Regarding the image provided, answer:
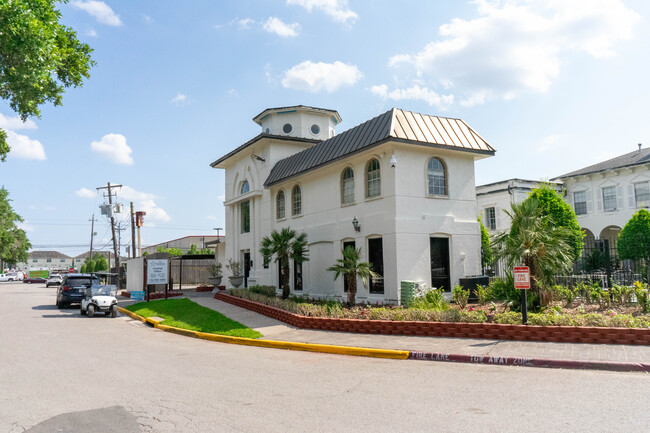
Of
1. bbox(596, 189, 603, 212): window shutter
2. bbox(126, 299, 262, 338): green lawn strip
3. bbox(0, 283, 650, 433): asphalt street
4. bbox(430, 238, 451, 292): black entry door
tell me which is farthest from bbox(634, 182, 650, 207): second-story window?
bbox(0, 283, 650, 433): asphalt street

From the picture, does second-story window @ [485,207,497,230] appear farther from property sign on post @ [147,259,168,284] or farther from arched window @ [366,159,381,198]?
property sign on post @ [147,259,168,284]

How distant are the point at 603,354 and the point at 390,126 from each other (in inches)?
366

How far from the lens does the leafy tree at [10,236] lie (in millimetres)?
63375

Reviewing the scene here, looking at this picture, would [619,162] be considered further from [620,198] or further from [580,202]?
[580,202]

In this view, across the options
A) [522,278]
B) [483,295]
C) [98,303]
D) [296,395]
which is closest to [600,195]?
[483,295]

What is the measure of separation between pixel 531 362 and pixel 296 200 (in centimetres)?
1497

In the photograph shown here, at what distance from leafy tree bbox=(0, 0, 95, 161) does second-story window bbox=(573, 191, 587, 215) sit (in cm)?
3589

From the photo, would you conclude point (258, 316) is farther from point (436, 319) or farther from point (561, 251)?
point (561, 251)

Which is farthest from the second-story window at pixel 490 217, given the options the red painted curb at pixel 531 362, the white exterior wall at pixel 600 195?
the red painted curb at pixel 531 362

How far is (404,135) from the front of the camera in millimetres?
15820

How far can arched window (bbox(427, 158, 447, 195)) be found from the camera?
672 inches

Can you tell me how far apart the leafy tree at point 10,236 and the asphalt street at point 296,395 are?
63000 mm

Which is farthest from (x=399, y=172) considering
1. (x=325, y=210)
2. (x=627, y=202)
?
(x=627, y=202)

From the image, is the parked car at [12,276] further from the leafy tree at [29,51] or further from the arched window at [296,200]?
the leafy tree at [29,51]
